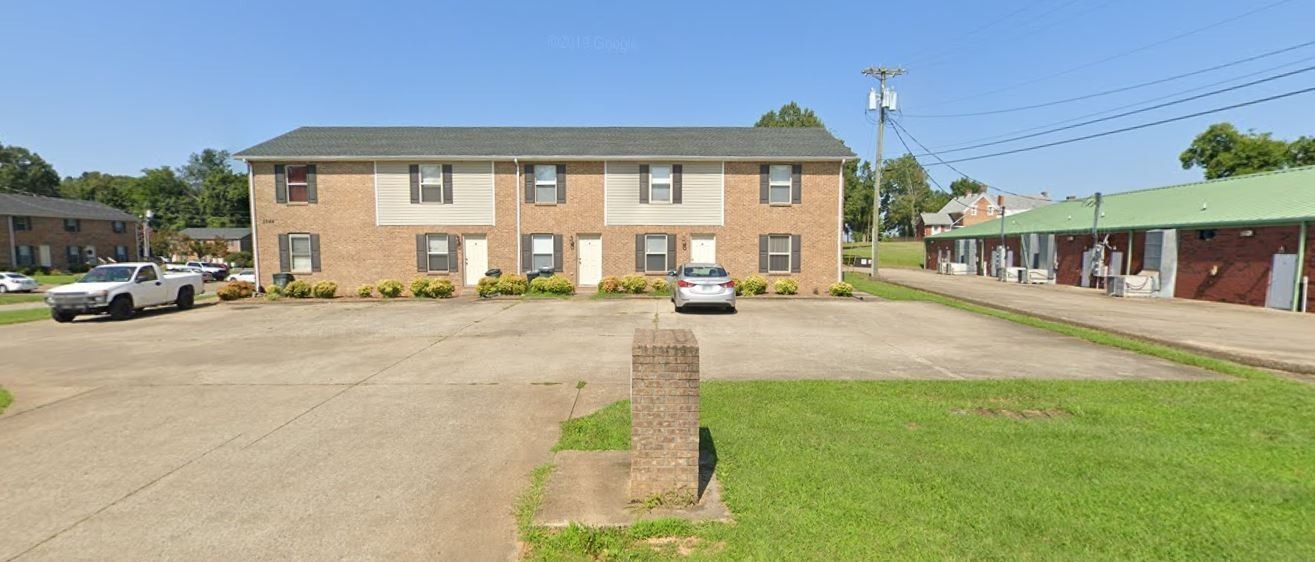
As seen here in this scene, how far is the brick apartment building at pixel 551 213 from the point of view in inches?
866

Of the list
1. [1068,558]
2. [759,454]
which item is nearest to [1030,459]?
[1068,558]

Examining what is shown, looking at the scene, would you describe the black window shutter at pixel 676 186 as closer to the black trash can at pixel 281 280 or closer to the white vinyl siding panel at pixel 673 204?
the white vinyl siding panel at pixel 673 204

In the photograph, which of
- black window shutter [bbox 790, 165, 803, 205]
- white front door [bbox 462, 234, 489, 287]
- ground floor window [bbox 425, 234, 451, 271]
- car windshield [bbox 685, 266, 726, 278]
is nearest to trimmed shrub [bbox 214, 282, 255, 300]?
ground floor window [bbox 425, 234, 451, 271]

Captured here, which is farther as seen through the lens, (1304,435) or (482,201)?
(482,201)

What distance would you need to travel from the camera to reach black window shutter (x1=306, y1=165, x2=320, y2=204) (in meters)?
21.9

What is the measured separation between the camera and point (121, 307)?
1499cm

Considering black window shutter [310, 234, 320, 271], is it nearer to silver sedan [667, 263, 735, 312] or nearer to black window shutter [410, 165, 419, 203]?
black window shutter [410, 165, 419, 203]

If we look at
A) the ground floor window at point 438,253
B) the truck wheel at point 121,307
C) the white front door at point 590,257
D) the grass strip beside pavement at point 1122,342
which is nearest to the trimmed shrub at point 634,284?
the white front door at point 590,257

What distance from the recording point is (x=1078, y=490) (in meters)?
3.97

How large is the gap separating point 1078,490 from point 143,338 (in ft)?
54.3

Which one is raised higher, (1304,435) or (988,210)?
(988,210)

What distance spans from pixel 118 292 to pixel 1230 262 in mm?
36326

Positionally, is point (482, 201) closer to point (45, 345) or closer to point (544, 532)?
point (45, 345)

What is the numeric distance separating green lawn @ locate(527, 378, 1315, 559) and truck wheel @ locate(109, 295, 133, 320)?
55.1 ft
